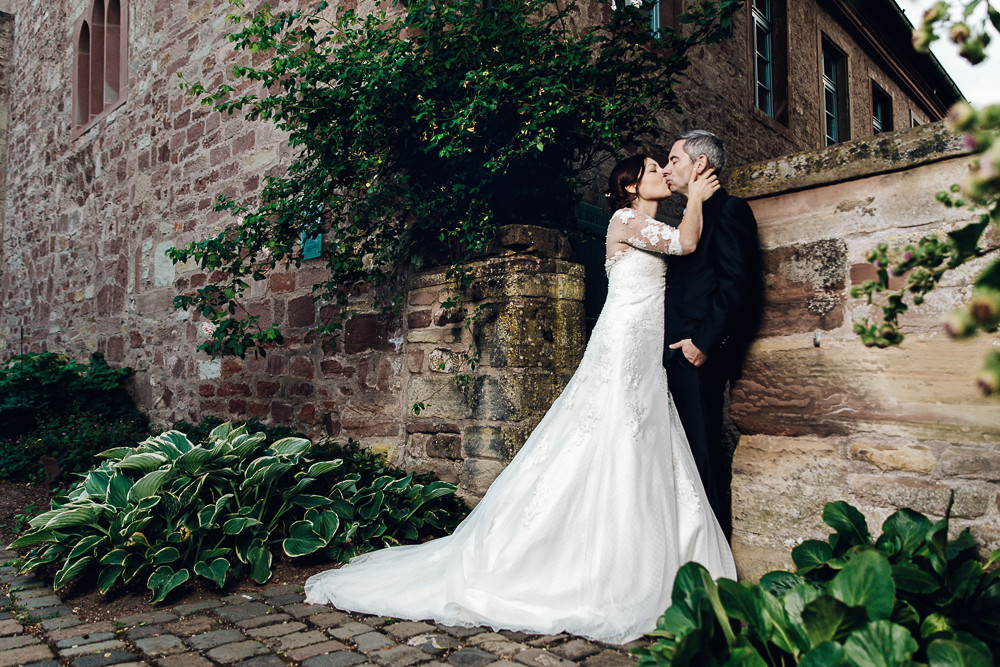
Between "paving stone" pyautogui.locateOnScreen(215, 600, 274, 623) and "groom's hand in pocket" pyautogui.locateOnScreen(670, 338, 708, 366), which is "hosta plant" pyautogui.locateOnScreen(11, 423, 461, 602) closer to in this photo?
"paving stone" pyautogui.locateOnScreen(215, 600, 274, 623)

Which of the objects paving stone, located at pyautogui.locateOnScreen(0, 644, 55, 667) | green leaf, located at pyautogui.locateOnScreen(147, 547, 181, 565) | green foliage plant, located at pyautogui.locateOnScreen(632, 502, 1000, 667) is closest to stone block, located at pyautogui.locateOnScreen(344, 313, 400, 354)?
green leaf, located at pyautogui.locateOnScreen(147, 547, 181, 565)

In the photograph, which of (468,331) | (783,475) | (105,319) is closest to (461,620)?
(783,475)

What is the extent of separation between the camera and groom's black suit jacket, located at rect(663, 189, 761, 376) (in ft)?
8.56

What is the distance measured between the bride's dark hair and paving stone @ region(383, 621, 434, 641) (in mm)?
1938

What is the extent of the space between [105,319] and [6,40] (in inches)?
243

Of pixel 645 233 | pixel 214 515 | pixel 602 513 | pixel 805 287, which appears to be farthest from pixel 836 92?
pixel 214 515

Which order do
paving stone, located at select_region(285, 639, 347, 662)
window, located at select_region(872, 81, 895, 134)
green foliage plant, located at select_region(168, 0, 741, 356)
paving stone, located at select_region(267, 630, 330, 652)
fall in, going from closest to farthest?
A: 1. paving stone, located at select_region(285, 639, 347, 662)
2. paving stone, located at select_region(267, 630, 330, 652)
3. green foliage plant, located at select_region(168, 0, 741, 356)
4. window, located at select_region(872, 81, 895, 134)

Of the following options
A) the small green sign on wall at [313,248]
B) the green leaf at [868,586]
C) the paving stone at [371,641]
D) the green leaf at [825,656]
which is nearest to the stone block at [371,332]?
the small green sign on wall at [313,248]

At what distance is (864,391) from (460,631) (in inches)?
64.6

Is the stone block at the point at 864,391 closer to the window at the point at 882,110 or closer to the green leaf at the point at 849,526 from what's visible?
the green leaf at the point at 849,526

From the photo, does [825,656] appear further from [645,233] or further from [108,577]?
[108,577]

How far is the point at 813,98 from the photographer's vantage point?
8.95 m

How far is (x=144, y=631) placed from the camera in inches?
103

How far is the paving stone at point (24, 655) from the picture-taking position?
2.34m
